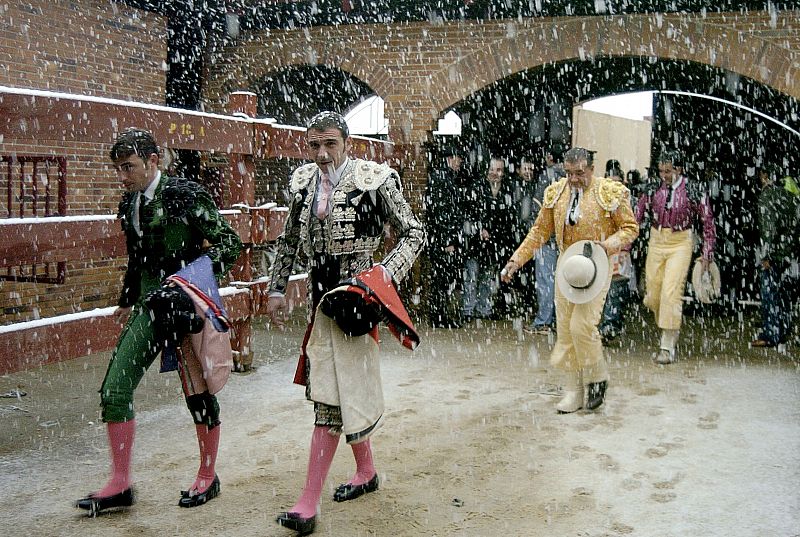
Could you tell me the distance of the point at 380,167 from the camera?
4367 mm

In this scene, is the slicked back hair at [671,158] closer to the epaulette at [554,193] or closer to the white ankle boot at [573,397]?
the epaulette at [554,193]

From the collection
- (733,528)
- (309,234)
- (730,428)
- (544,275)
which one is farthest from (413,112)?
(733,528)

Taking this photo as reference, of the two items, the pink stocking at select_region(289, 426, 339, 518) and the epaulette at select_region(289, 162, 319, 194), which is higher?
the epaulette at select_region(289, 162, 319, 194)

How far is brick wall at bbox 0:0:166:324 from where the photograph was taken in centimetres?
909

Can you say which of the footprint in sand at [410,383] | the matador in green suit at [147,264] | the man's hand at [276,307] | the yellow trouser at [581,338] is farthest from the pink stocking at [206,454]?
the footprint in sand at [410,383]

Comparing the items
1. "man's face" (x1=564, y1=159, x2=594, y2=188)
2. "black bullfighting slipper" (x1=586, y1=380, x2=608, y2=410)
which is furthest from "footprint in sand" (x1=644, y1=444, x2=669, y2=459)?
"man's face" (x1=564, y1=159, x2=594, y2=188)

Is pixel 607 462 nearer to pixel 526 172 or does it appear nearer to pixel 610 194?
pixel 610 194

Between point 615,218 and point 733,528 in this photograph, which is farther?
point 615,218

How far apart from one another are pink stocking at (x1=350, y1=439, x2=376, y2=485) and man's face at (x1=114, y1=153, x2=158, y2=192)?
165 cm

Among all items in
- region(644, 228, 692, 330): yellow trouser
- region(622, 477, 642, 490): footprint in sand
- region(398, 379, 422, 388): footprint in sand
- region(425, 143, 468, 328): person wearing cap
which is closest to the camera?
region(622, 477, 642, 490): footprint in sand

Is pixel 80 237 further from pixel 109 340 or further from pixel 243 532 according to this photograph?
pixel 243 532

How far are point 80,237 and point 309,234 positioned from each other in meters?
1.73

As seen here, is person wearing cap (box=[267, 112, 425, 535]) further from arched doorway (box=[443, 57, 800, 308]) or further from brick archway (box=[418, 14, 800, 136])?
arched doorway (box=[443, 57, 800, 308])

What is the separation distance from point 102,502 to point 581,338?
11.0 ft
